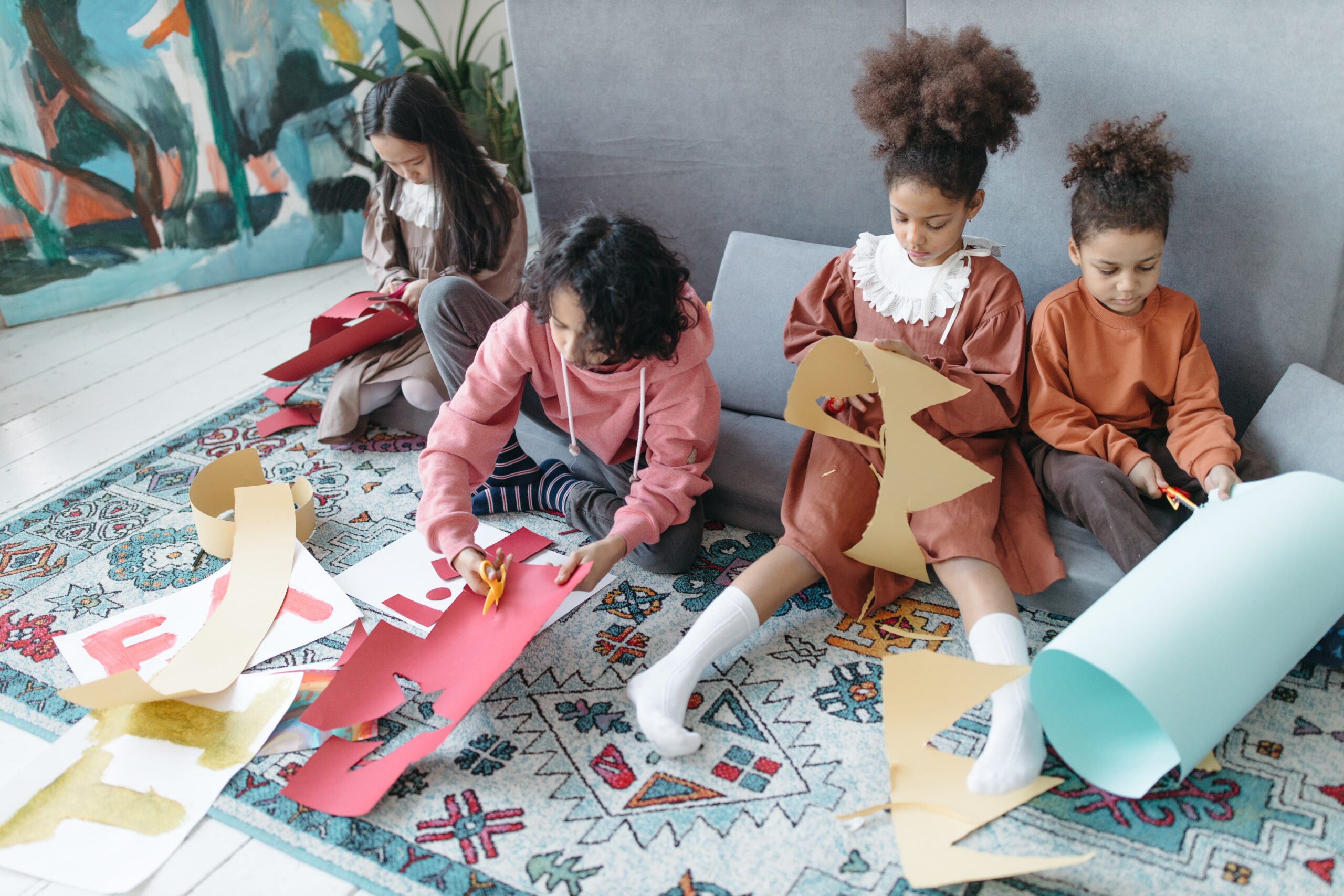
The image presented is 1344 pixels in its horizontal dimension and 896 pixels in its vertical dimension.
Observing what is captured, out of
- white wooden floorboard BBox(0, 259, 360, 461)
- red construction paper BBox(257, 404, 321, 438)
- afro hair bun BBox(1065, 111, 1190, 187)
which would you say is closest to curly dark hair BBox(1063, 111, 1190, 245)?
afro hair bun BBox(1065, 111, 1190, 187)

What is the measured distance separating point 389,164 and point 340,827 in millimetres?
1390

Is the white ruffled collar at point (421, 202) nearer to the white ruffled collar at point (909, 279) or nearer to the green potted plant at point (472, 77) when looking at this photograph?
the white ruffled collar at point (909, 279)

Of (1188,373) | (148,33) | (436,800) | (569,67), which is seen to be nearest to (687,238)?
(569,67)

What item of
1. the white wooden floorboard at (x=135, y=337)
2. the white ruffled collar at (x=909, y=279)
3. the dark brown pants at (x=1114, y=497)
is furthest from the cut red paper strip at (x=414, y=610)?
the white wooden floorboard at (x=135, y=337)

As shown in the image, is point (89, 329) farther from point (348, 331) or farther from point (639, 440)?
point (639, 440)

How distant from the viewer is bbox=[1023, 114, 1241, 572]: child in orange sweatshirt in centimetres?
144

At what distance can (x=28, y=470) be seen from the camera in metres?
2.14

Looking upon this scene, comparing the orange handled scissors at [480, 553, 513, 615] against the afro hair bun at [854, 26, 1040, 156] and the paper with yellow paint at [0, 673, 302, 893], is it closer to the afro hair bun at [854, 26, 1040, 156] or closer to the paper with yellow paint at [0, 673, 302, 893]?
the paper with yellow paint at [0, 673, 302, 893]

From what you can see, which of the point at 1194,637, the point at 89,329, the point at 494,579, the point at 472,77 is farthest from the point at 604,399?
the point at 472,77

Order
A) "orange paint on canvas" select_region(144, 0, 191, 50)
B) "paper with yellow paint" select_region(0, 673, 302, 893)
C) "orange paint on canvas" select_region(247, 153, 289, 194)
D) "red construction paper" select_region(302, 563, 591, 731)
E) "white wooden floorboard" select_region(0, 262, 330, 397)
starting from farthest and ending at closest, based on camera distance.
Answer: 1. "orange paint on canvas" select_region(247, 153, 289, 194)
2. "orange paint on canvas" select_region(144, 0, 191, 50)
3. "white wooden floorboard" select_region(0, 262, 330, 397)
4. "red construction paper" select_region(302, 563, 591, 731)
5. "paper with yellow paint" select_region(0, 673, 302, 893)

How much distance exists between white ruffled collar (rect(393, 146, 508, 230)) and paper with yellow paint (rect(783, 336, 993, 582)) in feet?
3.28

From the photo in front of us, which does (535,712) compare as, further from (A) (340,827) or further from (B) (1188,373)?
(B) (1188,373)

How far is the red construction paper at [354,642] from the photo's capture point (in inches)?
60.2

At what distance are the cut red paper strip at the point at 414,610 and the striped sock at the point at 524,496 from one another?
29 cm
